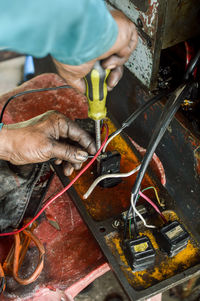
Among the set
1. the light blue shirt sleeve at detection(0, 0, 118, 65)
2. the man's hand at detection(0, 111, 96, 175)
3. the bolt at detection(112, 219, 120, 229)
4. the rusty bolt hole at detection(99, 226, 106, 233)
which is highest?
the light blue shirt sleeve at detection(0, 0, 118, 65)

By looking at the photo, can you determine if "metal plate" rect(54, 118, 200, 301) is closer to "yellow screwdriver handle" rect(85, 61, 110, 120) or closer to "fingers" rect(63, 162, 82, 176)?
"fingers" rect(63, 162, 82, 176)

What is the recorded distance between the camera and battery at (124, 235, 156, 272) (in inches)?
30.9

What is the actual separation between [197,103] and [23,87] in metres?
0.77

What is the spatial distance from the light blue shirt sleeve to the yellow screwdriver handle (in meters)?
0.17

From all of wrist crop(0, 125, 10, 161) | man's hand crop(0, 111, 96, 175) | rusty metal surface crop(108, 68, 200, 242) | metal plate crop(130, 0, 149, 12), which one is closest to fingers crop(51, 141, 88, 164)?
man's hand crop(0, 111, 96, 175)

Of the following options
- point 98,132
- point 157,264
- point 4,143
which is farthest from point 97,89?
point 157,264

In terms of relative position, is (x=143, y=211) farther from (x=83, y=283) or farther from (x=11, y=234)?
(x=11, y=234)

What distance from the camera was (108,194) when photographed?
99cm

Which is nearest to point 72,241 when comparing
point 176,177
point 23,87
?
point 176,177

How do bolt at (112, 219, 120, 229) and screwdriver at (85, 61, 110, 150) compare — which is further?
bolt at (112, 219, 120, 229)

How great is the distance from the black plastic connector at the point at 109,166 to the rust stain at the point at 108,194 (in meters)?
0.02

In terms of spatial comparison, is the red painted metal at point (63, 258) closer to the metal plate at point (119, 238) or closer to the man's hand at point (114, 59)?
the metal plate at point (119, 238)

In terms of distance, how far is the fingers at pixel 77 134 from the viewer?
1018 mm

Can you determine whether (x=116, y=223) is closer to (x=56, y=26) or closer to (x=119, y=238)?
(x=119, y=238)
